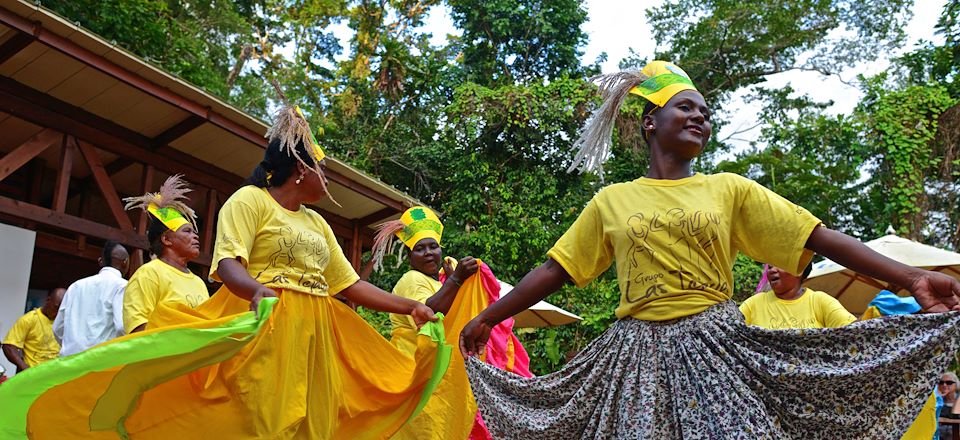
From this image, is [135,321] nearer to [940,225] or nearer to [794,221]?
[794,221]

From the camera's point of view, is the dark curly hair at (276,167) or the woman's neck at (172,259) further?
the woman's neck at (172,259)

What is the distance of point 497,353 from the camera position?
21.9ft

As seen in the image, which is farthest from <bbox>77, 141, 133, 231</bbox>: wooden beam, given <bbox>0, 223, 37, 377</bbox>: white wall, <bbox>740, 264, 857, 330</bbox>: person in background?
<bbox>740, 264, 857, 330</bbox>: person in background

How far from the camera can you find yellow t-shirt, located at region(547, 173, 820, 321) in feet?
10.9

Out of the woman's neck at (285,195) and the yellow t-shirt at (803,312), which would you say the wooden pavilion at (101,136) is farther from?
the yellow t-shirt at (803,312)

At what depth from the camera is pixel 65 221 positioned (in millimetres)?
9438

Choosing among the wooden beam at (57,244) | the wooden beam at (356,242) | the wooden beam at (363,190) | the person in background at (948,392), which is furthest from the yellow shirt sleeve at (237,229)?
the wooden beam at (356,242)

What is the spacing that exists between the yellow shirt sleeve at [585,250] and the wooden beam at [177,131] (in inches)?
307

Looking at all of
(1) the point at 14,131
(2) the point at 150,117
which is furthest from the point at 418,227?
(1) the point at 14,131

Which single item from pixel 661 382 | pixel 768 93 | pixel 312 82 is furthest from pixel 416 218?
pixel 768 93

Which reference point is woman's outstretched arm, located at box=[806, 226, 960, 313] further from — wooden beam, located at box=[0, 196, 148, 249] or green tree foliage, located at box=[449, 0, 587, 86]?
green tree foliage, located at box=[449, 0, 587, 86]

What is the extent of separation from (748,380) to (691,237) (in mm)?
580

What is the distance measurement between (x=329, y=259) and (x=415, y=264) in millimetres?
2521

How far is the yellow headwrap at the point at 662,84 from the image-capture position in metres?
3.75
